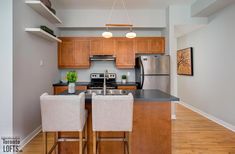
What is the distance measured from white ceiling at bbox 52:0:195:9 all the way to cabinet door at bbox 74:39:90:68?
0.93 meters

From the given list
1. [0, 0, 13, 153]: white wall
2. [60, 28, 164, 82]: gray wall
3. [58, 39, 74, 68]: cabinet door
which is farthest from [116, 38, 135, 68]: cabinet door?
[0, 0, 13, 153]: white wall

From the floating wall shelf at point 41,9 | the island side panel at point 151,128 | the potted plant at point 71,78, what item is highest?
the floating wall shelf at point 41,9

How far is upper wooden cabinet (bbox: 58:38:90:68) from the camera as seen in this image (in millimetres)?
5199

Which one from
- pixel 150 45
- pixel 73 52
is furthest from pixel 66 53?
pixel 150 45

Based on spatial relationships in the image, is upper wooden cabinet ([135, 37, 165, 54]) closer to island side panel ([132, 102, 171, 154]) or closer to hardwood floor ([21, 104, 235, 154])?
hardwood floor ([21, 104, 235, 154])

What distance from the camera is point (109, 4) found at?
4.68m

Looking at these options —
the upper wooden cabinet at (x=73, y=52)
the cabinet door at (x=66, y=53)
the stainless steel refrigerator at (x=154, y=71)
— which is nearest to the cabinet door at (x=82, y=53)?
the upper wooden cabinet at (x=73, y=52)

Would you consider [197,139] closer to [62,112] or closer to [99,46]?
[62,112]

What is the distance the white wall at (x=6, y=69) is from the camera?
2785mm

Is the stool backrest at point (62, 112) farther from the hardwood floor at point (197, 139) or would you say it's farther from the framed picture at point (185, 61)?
the framed picture at point (185, 61)

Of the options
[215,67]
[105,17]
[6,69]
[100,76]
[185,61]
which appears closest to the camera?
[6,69]

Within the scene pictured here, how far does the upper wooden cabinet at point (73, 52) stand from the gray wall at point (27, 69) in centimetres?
82

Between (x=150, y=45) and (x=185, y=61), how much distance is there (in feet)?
6.40

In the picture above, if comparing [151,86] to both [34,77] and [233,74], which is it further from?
[34,77]
